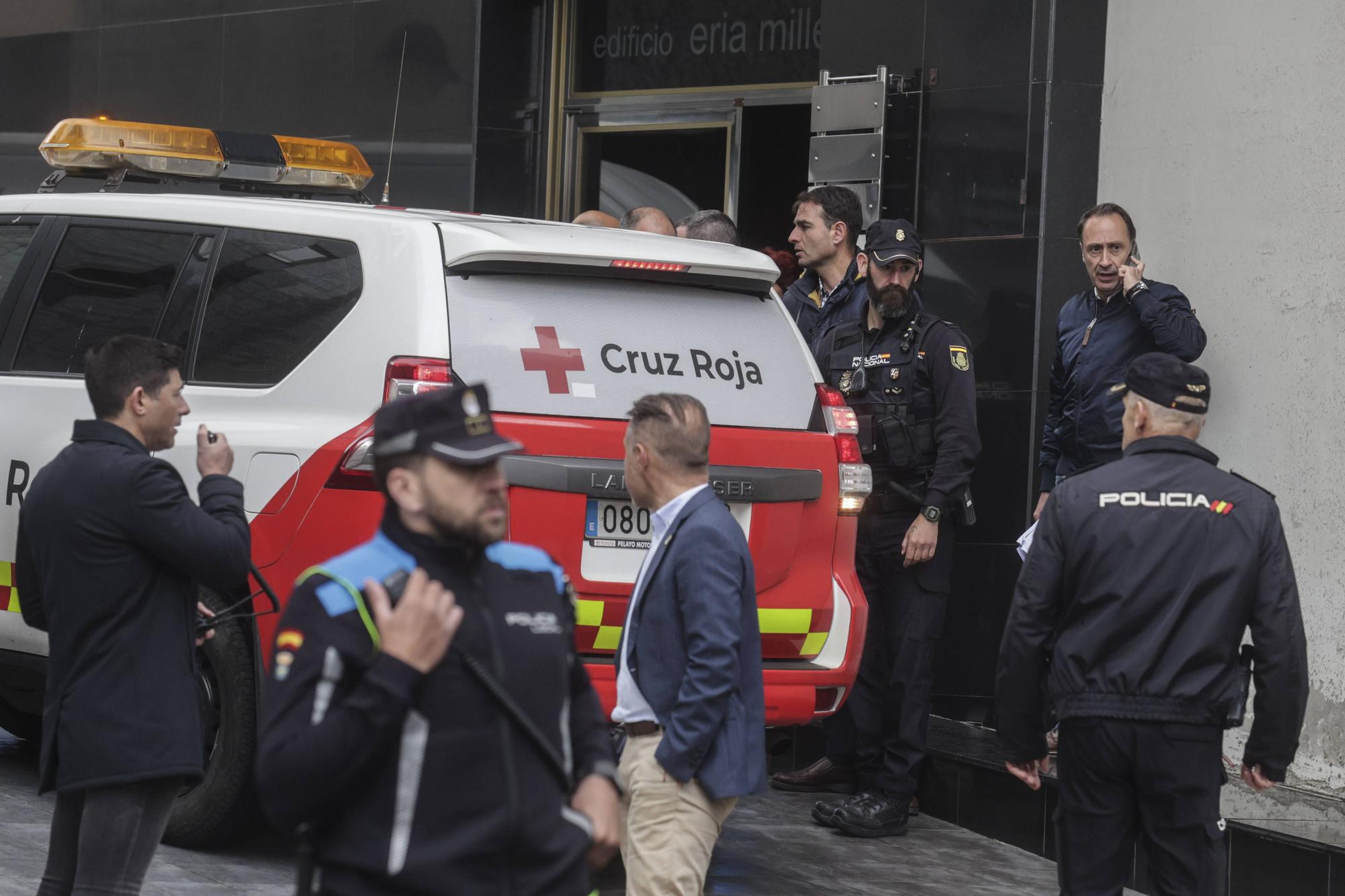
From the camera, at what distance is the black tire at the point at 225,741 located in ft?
19.7

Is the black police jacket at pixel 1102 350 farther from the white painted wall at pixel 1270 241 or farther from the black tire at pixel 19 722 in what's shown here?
the black tire at pixel 19 722

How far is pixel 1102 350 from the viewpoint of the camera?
745cm

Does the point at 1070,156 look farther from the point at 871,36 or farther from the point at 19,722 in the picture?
the point at 19,722

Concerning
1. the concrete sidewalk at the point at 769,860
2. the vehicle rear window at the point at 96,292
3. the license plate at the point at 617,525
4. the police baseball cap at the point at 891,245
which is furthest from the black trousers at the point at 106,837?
the police baseball cap at the point at 891,245

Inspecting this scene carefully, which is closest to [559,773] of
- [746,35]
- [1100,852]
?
[1100,852]

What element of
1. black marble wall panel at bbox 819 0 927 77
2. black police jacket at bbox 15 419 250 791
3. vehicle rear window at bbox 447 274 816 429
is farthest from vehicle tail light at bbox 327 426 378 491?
black marble wall panel at bbox 819 0 927 77

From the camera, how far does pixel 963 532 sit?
9.05 m

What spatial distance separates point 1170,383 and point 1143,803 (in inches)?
42.6

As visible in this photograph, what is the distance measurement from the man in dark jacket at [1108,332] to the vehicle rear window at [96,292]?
3438mm

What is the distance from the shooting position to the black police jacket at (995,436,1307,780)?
478 centimetres

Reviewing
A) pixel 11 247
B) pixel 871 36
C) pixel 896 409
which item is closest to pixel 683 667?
pixel 896 409

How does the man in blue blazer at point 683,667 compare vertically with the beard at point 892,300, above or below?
below

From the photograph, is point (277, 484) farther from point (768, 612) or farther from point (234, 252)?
point (768, 612)

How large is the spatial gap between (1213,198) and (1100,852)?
4.25 metres
